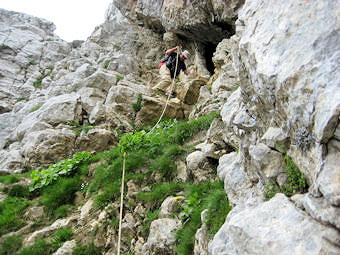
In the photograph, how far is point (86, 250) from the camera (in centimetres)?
507

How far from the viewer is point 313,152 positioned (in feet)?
6.66

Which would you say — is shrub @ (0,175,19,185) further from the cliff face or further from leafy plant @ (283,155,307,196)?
leafy plant @ (283,155,307,196)

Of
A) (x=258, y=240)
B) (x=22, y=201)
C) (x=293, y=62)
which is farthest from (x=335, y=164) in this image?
(x=22, y=201)

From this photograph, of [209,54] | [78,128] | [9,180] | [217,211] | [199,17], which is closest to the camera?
[217,211]

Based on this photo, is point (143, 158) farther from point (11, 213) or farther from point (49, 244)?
point (11, 213)

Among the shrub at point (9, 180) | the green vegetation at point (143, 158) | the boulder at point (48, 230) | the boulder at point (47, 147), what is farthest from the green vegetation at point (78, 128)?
the boulder at point (48, 230)

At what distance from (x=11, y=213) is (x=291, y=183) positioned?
7.34m

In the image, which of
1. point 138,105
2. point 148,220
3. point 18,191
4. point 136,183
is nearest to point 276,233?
point 148,220

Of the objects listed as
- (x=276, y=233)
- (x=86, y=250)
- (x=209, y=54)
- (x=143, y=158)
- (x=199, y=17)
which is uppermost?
(x=199, y=17)

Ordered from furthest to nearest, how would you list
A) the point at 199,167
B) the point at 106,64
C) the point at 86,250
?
the point at 106,64
the point at 199,167
the point at 86,250

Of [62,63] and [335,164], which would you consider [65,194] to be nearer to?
[335,164]

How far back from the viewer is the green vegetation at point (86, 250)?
5023 millimetres

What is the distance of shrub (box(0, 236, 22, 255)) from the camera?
540 centimetres

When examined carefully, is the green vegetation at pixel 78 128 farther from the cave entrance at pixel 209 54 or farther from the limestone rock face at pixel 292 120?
the cave entrance at pixel 209 54
